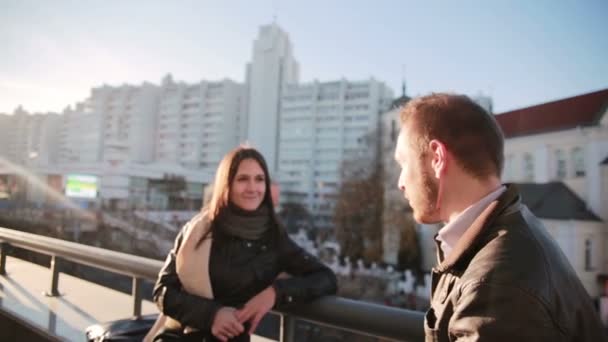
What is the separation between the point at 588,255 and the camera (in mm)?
16891

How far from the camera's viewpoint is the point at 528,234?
1.77 feet

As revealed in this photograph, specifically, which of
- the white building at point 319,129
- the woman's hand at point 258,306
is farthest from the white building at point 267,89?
the woman's hand at point 258,306

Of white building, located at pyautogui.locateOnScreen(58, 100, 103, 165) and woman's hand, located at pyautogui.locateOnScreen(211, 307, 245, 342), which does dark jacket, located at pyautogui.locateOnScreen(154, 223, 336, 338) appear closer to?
woman's hand, located at pyautogui.locateOnScreen(211, 307, 245, 342)

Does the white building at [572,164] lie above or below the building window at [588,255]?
above

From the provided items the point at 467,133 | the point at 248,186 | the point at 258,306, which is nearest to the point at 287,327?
the point at 258,306

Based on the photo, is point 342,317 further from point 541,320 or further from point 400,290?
point 400,290

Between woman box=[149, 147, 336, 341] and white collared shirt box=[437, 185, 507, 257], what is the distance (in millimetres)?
660

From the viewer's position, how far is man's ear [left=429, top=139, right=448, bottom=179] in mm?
680

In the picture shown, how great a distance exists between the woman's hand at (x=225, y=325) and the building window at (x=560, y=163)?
2205cm

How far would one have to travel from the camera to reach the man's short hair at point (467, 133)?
0.67m

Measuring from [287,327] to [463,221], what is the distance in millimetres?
874

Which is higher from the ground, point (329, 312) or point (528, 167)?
point (528, 167)

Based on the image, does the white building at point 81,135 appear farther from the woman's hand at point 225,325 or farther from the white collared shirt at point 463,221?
the white collared shirt at point 463,221

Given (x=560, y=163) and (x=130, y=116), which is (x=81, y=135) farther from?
(x=560, y=163)
